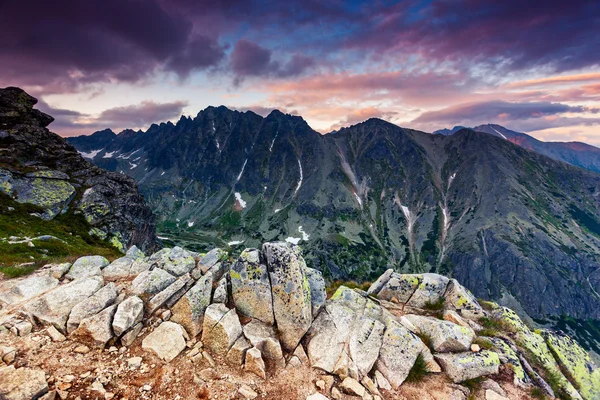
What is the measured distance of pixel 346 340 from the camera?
14930 mm

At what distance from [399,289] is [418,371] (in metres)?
7.80

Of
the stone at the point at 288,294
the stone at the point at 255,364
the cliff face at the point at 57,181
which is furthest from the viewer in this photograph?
the cliff face at the point at 57,181

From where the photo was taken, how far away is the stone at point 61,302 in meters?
13.5

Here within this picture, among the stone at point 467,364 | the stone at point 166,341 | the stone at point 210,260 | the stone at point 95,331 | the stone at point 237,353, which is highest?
the stone at point 210,260

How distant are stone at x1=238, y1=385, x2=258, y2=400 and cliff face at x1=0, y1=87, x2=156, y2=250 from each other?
5964 centimetres

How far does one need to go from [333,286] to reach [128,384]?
16.4 metres

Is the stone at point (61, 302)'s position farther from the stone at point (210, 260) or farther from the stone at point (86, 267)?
the stone at point (210, 260)

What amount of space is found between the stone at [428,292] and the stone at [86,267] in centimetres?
2436

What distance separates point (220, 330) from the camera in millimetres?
13914

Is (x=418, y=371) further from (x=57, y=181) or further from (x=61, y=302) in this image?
(x=57, y=181)

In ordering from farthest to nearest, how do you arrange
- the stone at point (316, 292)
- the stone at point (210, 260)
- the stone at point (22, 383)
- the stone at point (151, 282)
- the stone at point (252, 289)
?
the stone at point (210, 260)
the stone at point (316, 292)
the stone at point (151, 282)
the stone at point (252, 289)
the stone at point (22, 383)

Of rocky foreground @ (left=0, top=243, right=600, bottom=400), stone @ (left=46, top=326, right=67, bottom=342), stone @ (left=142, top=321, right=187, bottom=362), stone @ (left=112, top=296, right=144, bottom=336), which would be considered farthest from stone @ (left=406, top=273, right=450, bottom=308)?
stone @ (left=46, top=326, right=67, bottom=342)

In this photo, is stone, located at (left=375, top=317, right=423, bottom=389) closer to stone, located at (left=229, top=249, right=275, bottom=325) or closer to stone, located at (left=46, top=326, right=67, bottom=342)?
stone, located at (left=229, top=249, right=275, bottom=325)

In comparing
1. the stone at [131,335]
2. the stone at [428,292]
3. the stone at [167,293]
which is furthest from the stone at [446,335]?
the stone at [131,335]
